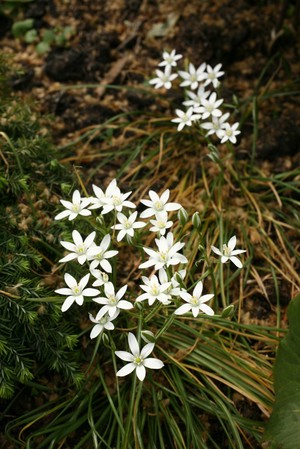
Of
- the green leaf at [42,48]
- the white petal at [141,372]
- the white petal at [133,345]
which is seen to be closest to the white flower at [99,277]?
the white petal at [133,345]


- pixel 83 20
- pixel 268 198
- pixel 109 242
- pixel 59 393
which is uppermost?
pixel 83 20

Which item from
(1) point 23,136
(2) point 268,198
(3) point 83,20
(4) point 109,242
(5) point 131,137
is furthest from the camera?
(3) point 83,20

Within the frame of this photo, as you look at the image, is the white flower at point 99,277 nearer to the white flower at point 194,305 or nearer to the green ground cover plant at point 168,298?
the green ground cover plant at point 168,298

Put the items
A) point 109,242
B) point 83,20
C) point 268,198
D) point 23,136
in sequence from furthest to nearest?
1. point 83,20
2. point 268,198
3. point 23,136
4. point 109,242

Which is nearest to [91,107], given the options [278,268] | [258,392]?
[278,268]

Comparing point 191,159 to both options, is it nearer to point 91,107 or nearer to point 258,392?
point 91,107

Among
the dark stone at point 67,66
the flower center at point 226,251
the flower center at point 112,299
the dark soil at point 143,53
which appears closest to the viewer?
the flower center at point 112,299

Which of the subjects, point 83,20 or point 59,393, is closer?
point 59,393

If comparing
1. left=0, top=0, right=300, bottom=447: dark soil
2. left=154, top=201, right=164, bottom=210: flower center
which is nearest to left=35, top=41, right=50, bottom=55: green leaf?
left=0, top=0, right=300, bottom=447: dark soil
